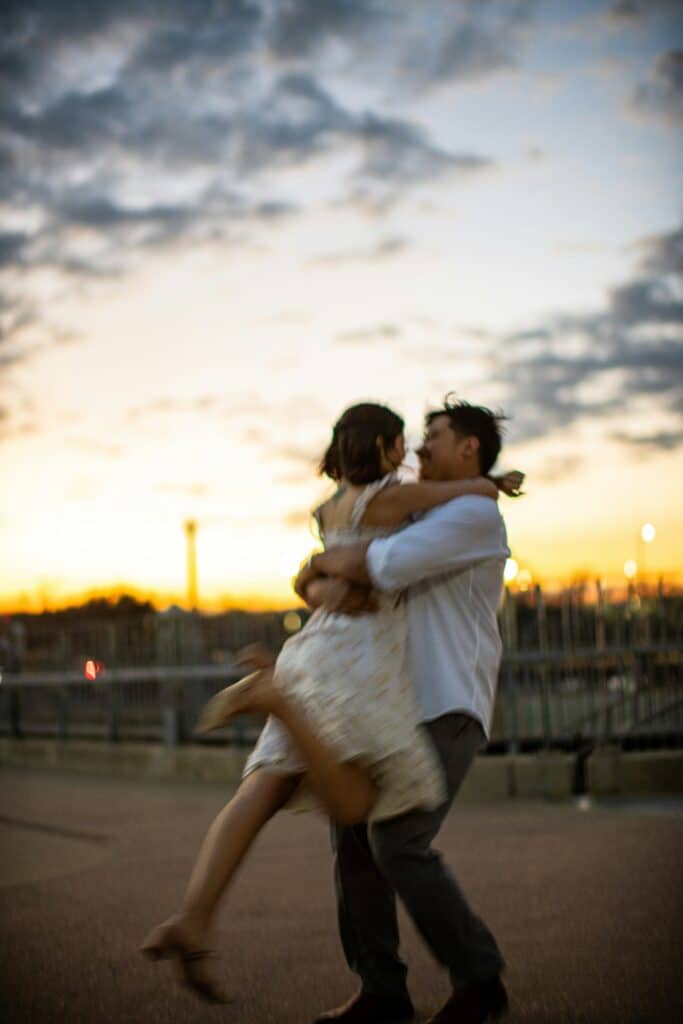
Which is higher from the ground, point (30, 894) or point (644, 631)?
point (644, 631)

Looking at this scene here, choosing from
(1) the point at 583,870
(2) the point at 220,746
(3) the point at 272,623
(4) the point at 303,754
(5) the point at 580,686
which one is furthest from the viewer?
(2) the point at 220,746

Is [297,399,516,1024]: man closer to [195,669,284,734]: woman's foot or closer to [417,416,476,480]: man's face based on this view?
[417,416,476,480]: man's face

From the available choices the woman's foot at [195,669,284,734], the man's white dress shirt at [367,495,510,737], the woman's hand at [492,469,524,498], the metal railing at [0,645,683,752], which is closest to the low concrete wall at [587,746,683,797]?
the metal railing at [0,645,683,752]

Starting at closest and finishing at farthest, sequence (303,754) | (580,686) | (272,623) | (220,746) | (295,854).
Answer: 1. (303,754)
2. (295,854)
3. (580,686)
4. (272,623)
5. (220,746)

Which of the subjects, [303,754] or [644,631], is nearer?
[303,754]

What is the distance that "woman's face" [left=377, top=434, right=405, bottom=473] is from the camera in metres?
4.31

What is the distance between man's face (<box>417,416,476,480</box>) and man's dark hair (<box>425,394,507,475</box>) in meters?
0.03

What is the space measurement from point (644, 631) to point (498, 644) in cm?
737

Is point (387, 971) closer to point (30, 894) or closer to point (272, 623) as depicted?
point (30, 894)

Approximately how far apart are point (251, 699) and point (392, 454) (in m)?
0.82

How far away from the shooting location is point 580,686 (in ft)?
38.4

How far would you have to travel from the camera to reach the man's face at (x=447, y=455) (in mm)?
4488

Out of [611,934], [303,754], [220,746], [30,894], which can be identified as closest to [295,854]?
[30,894]

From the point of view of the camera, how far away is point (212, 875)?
4125 millimetres
